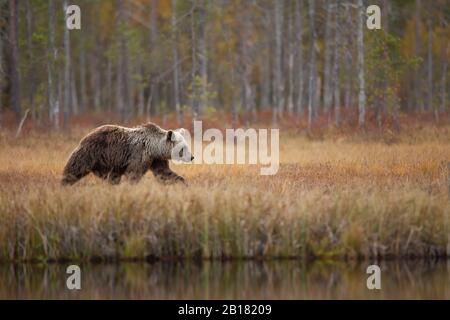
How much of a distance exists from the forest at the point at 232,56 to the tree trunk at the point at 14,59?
0.15 ft

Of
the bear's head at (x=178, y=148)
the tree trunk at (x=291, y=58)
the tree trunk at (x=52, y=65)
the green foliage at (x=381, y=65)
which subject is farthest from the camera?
the tree trunk at (x=291, y=58)

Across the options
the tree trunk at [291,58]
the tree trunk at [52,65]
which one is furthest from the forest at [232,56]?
the tree trunk at [291,58]

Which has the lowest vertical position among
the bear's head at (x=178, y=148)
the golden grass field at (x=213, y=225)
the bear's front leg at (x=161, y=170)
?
the golden grass field at (x=213, y=225)

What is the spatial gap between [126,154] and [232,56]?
2060cm

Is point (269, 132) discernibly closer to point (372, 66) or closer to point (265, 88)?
point (372, 66)

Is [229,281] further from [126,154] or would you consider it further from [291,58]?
[291,58]

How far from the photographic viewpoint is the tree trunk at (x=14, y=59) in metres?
27.1

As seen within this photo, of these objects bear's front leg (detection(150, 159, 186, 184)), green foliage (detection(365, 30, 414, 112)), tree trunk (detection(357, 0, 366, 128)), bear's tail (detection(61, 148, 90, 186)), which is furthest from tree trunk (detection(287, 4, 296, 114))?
bear's tail (detection(61, 148, 90, 186))

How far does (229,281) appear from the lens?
1010 centimetres

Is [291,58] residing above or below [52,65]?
above

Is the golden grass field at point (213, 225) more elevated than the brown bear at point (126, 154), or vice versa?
the brown bear at point (126, 154)

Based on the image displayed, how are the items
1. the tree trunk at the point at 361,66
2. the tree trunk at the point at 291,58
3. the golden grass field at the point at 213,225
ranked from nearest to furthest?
the golden grass field at the point at 213,225 → the tree trunk at the point at 361,66 → the tree trunk at the point at 291,58

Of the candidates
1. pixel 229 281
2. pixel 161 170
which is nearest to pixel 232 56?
pixel 161 170

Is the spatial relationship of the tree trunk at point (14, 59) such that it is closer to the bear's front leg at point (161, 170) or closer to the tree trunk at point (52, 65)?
the tree trunk at point (52, 65)
